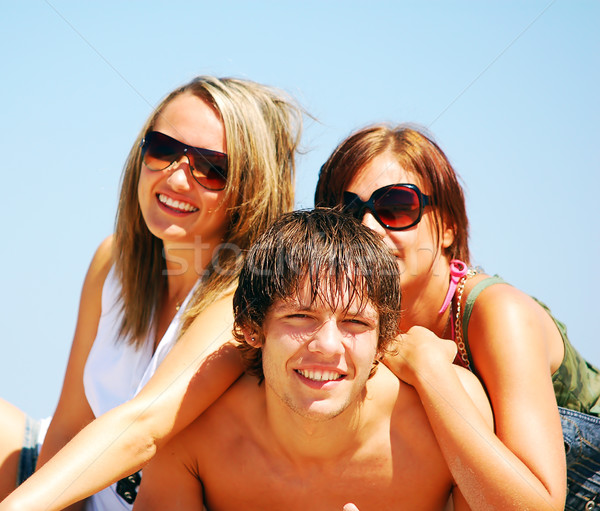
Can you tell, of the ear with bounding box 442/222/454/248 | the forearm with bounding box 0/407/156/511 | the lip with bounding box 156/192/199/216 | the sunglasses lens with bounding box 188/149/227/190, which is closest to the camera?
the forearm with bounding box 0/407/156/511

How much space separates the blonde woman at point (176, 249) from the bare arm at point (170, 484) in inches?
12.6

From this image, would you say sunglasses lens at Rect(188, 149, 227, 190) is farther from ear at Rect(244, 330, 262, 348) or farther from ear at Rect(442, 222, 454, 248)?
ear at Rect(442, 222, 454, 248)

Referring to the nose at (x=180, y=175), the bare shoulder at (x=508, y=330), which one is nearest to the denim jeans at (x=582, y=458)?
the bare shoulder at (x=508, y=330)

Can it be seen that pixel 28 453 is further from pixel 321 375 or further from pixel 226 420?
pixel 321 375

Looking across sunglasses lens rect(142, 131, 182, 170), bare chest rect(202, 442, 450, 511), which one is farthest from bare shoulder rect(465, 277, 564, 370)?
sunglasses lens rect(142, 131, 182, 170)

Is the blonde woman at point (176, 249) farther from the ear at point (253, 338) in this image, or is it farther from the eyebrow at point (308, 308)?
the eyebrow at point (308, 308)

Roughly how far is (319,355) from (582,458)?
61.8 inches

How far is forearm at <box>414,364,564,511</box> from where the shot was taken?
9.29ft

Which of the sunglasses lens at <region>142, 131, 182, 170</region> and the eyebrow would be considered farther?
the sunglasses lens at <region>142, 131, 182, 170</region>

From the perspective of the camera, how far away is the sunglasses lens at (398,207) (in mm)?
3680

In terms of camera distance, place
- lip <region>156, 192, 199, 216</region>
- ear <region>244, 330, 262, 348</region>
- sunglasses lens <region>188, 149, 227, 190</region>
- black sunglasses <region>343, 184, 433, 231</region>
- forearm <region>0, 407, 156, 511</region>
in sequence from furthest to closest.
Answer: lip <region>156, 192, 199, 216</region> < sunglasses lens <region>188, 149, 227, 190</region> < black sunglasses <region>343, 184, 433, 231</region> < ear <region>244, 330, 262, 348</region> < forearm <region>0, 407, 156, 511</region>

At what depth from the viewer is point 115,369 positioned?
3879 mm

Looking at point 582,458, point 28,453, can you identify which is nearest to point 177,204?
point 28,453

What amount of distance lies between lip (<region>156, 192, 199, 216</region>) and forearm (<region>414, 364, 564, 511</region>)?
1575 mm
